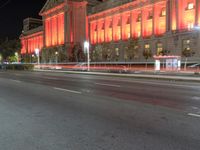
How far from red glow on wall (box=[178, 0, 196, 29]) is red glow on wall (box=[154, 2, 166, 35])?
19.5 ft

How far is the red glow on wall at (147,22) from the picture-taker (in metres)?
63.0

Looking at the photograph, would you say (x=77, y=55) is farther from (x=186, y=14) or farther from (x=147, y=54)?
(x=186, y=14)

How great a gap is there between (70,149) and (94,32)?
79276 mm

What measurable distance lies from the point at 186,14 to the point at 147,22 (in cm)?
1270

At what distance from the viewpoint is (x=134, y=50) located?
195 feet

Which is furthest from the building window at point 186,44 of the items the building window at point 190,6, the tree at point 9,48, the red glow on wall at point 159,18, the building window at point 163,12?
the tree at point 9,48

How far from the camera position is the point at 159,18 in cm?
6041

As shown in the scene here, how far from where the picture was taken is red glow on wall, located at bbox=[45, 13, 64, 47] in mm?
94613

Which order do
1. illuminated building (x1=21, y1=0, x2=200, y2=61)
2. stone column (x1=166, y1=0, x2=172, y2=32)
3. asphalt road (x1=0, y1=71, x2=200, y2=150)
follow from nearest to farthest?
asphalt road (x1=0, y1=71, x2=200, y2=150) → illuminated building (x1=21, y1=0, x2=200, y2=61) → stone column (x1=166, y1=0, x2=172, y2=32)

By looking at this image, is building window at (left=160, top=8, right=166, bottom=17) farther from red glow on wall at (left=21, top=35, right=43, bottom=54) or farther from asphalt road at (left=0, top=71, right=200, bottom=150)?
red glow on wall at (left=21, top=35, right=43, bottom=54)

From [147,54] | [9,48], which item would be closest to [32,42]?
[9,48]

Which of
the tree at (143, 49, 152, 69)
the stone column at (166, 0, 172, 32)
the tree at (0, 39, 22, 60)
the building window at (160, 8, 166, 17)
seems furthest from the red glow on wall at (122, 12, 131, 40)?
the tree at (0, 39, 22, 60)

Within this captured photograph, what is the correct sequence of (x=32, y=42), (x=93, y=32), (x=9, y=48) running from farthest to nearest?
1. (x=32, y=42)
2. (x=9, y=48)
3. (x=93, y=32)

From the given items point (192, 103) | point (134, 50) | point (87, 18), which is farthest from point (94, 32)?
point (192, 103)
